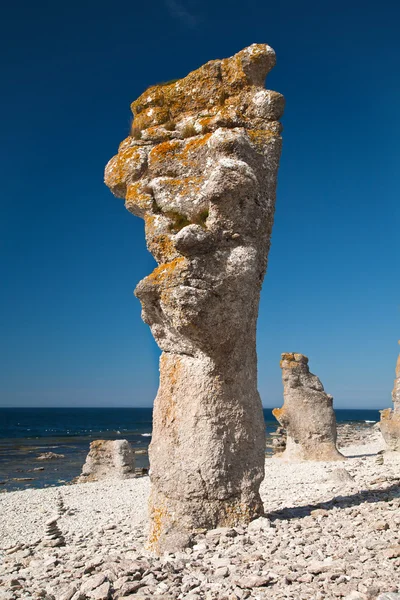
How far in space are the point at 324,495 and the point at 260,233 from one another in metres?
5.30

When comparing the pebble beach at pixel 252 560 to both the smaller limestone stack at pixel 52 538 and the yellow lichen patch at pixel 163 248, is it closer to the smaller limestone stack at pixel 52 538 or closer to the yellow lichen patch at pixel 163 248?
the smaller limestone stack at pixel 52 538

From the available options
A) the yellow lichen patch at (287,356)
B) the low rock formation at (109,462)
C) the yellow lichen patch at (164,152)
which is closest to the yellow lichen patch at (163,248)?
the yellow lichen patch at (164,152)

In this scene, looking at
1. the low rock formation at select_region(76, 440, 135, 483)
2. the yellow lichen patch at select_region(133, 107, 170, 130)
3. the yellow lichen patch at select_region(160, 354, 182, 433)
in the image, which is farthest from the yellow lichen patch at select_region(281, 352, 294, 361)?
the yellow lichen patch at select_region(133, 107, 170, 130)

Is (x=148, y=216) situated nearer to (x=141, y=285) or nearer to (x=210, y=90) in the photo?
(x=141, y=285)

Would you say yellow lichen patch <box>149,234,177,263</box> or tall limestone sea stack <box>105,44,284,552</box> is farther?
yellow lichen patch <box>149,234,177,263</box>

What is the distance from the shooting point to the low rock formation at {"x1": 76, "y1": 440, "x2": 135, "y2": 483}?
66.0 feet

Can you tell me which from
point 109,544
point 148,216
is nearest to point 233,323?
point 148,216

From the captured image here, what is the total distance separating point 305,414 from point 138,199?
1340cm

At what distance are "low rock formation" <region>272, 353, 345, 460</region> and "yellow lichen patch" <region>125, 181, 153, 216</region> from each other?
12909 millimetres

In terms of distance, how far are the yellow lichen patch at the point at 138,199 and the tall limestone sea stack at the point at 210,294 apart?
0.07 ft

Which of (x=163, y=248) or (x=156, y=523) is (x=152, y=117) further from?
(x=156, y=523)

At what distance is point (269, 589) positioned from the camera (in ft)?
16.2

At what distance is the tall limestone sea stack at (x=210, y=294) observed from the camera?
7.00m

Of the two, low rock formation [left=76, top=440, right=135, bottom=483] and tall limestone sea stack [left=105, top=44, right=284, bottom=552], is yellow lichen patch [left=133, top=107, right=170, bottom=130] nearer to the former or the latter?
tall limestone sea stack [left=105, top=44, right=284, bottom=552]
